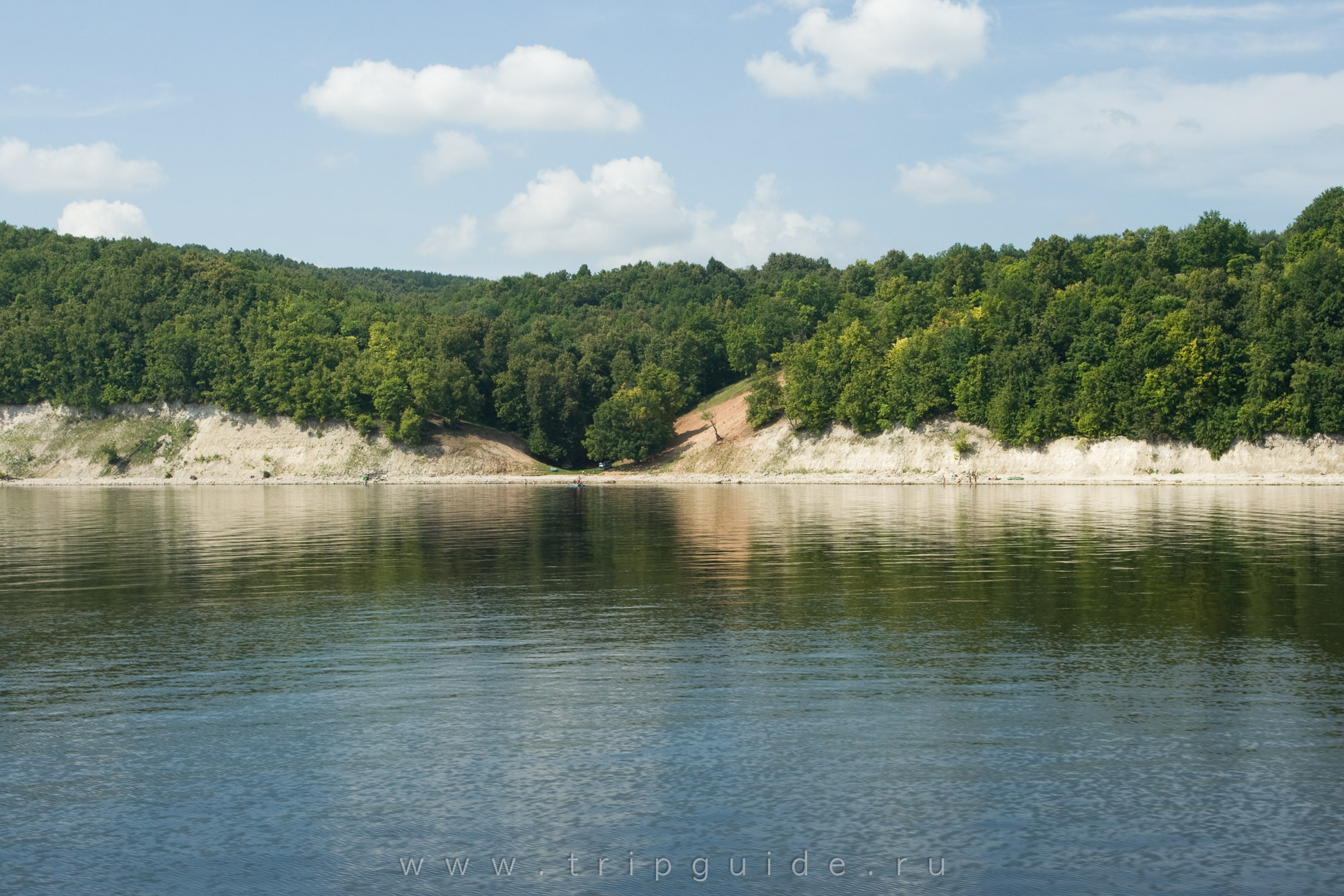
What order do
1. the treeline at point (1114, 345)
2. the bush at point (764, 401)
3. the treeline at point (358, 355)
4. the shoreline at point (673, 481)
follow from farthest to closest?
the treeline at point (358, 355) < the bush at point (764, 401) < the treeline at point (1114, 345) < the shoreline at point (673, 481)

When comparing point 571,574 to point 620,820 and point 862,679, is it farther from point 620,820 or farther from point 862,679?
point 620,820

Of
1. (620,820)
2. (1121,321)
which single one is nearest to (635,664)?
(620,820)

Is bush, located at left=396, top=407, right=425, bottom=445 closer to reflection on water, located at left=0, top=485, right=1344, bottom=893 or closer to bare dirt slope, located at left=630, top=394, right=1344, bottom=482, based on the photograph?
bare dirt slope, located at left=630, top=394, right=1344, bottom=482

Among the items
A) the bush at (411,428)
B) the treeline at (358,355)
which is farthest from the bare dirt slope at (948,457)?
the bush at (411,428)

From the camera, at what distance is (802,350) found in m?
150

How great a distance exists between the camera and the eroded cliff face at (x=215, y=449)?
527 ft

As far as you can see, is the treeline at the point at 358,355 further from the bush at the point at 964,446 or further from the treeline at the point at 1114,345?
the bush at the point at 964,446

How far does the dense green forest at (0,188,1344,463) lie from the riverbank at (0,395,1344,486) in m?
2.39

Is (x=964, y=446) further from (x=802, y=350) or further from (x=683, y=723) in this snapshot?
(x=683, y=723)

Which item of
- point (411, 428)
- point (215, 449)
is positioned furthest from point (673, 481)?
point (215, 449)

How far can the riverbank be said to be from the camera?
4577 inches

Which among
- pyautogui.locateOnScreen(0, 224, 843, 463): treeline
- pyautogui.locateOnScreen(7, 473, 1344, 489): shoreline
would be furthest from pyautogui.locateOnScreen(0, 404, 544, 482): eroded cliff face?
pyautogui.locateOnScreen(0, 224, 843, 463): treeline

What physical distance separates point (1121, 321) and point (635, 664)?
373 feet

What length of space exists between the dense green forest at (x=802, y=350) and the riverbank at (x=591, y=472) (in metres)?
2.39
